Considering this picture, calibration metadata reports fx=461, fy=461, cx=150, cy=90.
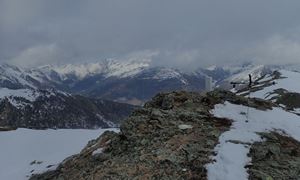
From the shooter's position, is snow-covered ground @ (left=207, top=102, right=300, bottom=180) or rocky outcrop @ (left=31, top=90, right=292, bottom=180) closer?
snow-covered ground @ (left=207, top=102, right=300, bottom=180)

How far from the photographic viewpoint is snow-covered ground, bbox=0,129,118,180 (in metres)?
48.6

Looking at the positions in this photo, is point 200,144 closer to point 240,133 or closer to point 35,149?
point 240,133

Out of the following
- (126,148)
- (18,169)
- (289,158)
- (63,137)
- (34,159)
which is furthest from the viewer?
(63,137)

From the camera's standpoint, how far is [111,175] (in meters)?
26.7

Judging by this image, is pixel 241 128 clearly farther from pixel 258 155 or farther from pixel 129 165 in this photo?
pixel 129 165

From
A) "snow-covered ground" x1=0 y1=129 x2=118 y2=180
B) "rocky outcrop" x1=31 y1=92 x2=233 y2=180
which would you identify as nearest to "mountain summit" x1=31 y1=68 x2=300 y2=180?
"rocky outcrop" x1=31 y1=92 x2=233 y2=180

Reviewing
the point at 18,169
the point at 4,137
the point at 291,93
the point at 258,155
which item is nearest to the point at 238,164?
the point at 258,155

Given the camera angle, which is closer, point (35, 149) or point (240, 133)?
point (240, 133)

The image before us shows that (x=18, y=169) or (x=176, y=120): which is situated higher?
(x=176, y=120)

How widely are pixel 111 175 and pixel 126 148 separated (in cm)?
433

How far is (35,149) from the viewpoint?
61.8 m

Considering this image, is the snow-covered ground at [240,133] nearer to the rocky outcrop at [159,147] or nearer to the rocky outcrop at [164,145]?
the rocky outcrop at [164,145]

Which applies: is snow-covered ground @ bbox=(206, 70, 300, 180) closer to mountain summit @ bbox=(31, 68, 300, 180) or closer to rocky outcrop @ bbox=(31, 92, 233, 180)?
mountain summit @ bbox=(31, 68, 300, 180)

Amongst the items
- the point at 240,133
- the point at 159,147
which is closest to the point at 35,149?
the point at 159,147
